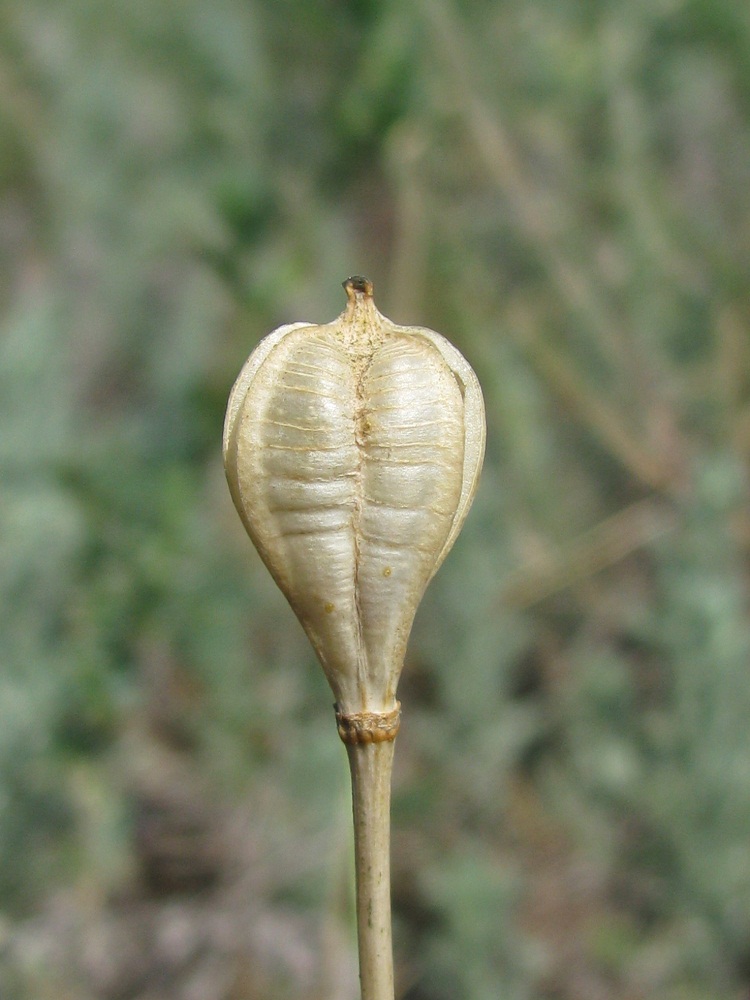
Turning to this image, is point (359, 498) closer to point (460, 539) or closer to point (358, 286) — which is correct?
point (358, 286)

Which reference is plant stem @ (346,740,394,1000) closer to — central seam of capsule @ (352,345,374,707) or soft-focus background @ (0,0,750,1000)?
central seam of capsule @ (352,345,374,707)

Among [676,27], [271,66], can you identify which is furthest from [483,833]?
[676,27]

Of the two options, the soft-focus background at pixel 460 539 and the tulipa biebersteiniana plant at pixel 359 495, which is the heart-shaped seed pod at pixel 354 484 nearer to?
the tulipa biebersteiniana plant at pixel 359 495

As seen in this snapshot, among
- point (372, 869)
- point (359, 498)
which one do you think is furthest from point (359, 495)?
point (372, 869)

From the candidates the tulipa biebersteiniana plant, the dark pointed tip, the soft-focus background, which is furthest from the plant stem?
the soft-focus background

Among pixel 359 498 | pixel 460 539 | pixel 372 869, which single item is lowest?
pixel 372 869

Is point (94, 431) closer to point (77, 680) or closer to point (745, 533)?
point (77, 680)

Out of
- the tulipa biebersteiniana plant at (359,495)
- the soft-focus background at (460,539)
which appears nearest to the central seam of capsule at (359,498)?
the tulipa biebersteiniana plant at (359,495)
